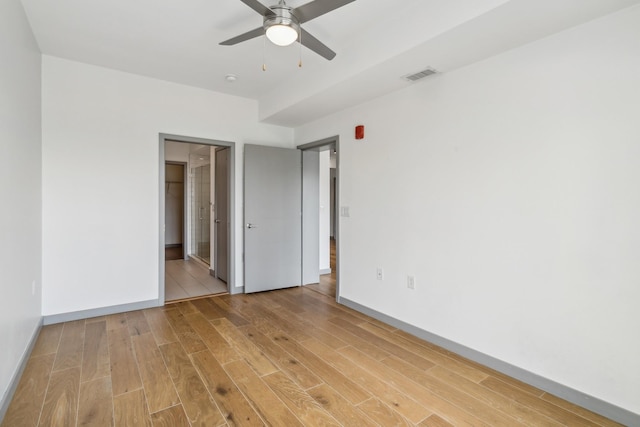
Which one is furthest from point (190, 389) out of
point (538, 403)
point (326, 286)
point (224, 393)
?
point (326, 286)

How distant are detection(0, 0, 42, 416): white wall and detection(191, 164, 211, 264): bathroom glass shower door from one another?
3.76m

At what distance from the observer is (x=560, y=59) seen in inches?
81.7

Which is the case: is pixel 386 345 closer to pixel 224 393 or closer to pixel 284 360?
pixel 284 360

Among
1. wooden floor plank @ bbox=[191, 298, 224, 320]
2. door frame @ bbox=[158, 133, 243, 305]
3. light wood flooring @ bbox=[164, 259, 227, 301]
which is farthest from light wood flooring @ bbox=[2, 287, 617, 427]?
light wood flooring @ bbox=[164, 259, 227, 301]

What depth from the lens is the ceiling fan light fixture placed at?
77.6 inches

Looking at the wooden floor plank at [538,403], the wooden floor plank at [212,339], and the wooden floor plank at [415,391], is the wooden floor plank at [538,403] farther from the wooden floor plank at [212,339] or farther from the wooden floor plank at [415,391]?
the wooden floor plank at [212,339]

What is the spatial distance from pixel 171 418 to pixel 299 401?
75cm

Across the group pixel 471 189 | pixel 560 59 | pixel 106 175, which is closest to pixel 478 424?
pixel 471 189

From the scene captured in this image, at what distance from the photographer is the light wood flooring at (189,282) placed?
432 cm

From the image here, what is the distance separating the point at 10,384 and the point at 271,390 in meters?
1.63

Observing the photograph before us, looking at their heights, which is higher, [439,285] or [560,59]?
[560,59]

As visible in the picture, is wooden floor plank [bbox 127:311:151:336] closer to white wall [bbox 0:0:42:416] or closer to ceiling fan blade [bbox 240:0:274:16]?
white wall [bbox 0:0:42:416]

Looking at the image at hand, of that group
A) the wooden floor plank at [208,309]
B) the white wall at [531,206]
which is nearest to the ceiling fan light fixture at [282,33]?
the white wall at [531,206]

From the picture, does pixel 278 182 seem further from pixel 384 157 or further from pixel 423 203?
pixel 423 203
